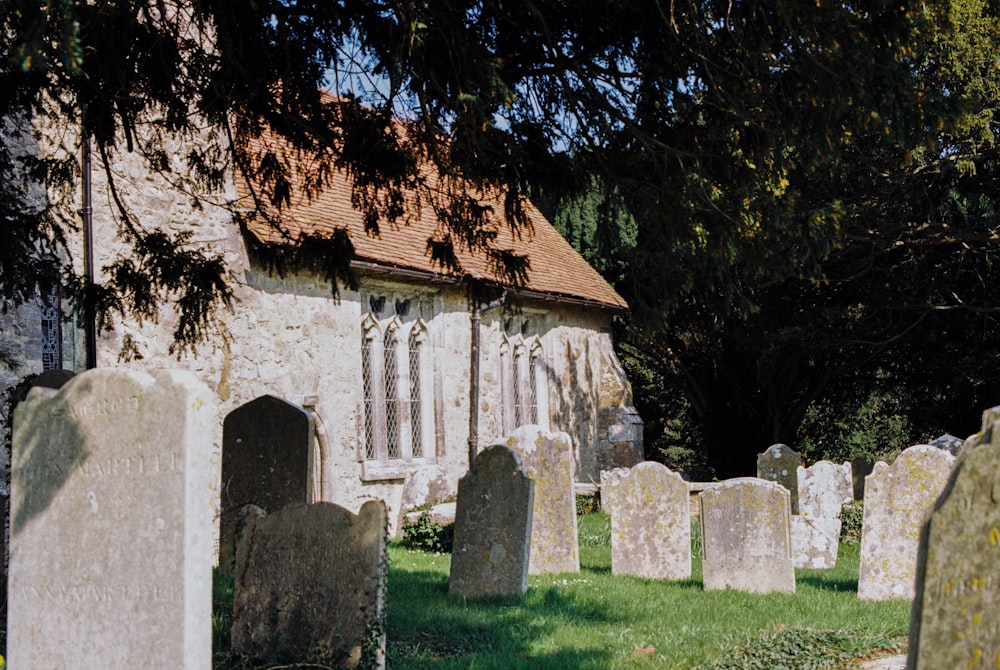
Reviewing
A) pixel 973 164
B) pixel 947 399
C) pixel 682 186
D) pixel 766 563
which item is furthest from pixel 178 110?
pixel 947 399

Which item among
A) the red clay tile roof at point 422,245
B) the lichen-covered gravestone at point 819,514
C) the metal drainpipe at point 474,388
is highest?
the red clay tile roof at point 422,245

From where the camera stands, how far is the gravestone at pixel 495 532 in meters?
8.80

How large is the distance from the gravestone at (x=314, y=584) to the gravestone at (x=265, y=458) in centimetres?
223

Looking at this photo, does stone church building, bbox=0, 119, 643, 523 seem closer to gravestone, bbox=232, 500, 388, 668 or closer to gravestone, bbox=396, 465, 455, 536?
gravestone, bbox=396, 465, 455, 536

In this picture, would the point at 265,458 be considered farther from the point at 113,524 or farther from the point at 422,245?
the point at 422,245

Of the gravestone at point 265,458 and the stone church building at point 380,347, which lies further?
the stone church building at point 380,347

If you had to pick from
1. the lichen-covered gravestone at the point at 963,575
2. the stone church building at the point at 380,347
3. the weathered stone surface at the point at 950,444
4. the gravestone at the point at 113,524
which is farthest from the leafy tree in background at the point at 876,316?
the lichen-covered gravestone at the point at 963,575

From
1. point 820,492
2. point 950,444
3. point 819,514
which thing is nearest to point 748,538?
point 819,514

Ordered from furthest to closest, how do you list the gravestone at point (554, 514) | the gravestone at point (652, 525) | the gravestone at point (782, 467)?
1. the gravestone at point (782, 467)
2. the gravestone at point (554, 514)
3. the gravestone at point (652, 525)

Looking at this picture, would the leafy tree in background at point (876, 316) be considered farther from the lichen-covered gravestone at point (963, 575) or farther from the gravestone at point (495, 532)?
the lichen-covered gravestone at point (963, 575)

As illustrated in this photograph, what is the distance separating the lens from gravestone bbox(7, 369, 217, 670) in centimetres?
452

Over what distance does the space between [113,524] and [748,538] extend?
6.18 metres

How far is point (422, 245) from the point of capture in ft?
60.3

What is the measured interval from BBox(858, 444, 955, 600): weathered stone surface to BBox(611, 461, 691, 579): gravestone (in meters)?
1.73
